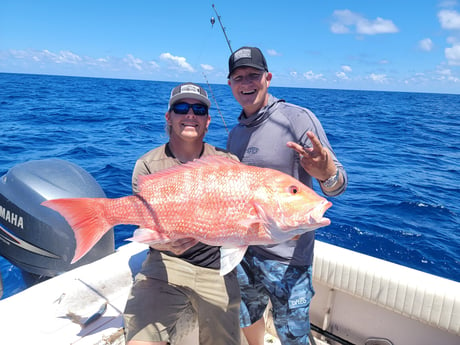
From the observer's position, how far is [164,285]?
Result: 2.46m

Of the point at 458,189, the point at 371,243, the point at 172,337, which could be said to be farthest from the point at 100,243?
the point at 458,189

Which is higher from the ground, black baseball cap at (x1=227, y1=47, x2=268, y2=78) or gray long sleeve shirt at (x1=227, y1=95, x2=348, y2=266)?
black baseball cap at (x1=227, y1=47, x2=268, y2=78)

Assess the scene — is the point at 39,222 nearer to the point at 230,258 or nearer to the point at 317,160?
the point at 230,258

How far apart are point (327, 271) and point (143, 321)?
1.86 m

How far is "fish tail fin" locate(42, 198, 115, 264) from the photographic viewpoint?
208 centimetres

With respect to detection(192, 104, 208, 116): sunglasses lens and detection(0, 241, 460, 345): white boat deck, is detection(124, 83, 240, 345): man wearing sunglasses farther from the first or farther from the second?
detection(0, 241, 460, 345): white boat deck

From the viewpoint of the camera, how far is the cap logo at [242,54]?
2.42 m

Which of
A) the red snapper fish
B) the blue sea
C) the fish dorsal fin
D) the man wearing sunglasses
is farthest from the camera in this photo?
the blue sea

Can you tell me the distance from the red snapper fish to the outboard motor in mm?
1432

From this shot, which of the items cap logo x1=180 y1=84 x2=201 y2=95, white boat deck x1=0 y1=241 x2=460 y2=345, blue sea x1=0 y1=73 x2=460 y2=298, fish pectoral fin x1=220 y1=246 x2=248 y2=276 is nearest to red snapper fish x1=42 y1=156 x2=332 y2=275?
fish pectoral fin x1=220 y1=246 x2=248 y2=276

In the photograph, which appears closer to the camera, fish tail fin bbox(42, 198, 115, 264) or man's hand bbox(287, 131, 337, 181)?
man's hand bbox(287, 131, 337, 181)

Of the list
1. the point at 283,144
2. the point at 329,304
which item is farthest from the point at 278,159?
the point at 329,304

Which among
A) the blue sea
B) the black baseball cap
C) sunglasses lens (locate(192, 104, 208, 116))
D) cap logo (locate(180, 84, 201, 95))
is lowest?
the blue sea

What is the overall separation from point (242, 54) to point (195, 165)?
994mm
